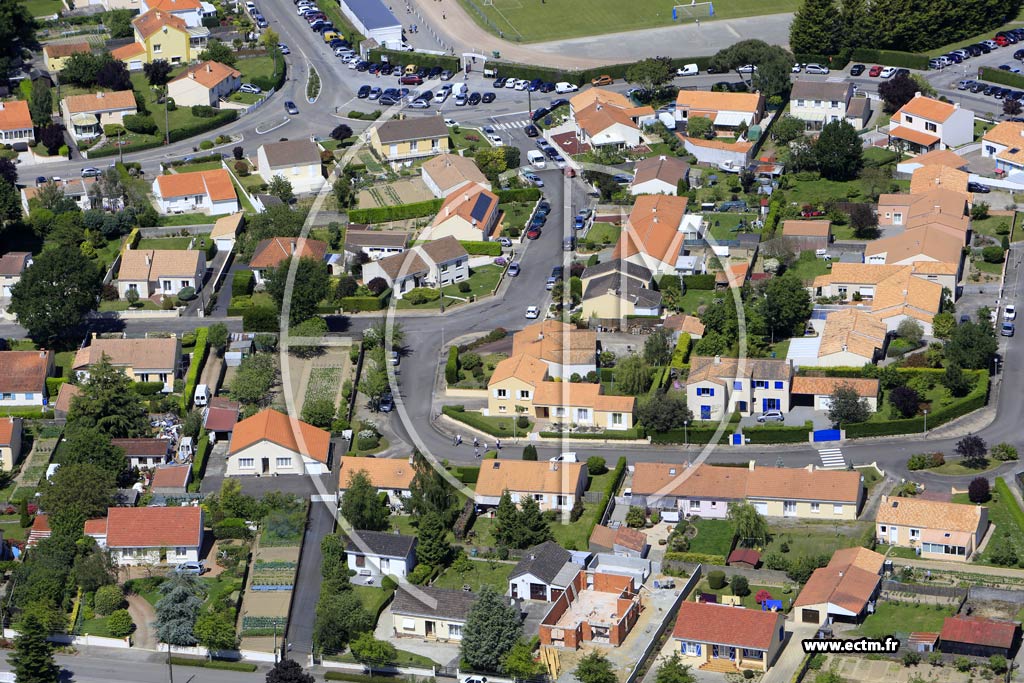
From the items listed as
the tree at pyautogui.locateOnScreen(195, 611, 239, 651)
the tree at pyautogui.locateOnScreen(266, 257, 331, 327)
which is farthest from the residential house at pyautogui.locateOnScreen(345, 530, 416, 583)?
the tree at pyautogui.locateOnScreen(266, 257, 331, 327)

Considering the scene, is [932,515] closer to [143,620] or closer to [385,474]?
[385,474]

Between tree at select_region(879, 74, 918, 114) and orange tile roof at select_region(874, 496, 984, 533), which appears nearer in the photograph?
orange tile roof at select_region(874, 496, 984, 533)

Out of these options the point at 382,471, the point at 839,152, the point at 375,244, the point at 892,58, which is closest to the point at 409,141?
the point at 375,244

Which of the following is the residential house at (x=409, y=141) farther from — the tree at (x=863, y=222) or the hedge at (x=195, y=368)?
the tree at (x=863, y=222)

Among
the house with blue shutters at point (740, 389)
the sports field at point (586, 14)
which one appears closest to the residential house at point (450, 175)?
the sports field at point (586, 14)

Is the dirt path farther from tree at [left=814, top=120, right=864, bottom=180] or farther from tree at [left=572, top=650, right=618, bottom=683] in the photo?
tree at [left=814, top=120, right=864, bottom=180]

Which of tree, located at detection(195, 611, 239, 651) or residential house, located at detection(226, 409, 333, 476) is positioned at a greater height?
tree, located at detection(195, 611, 239, 651)

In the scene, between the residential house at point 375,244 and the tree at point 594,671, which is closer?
the tree at point 594,671
